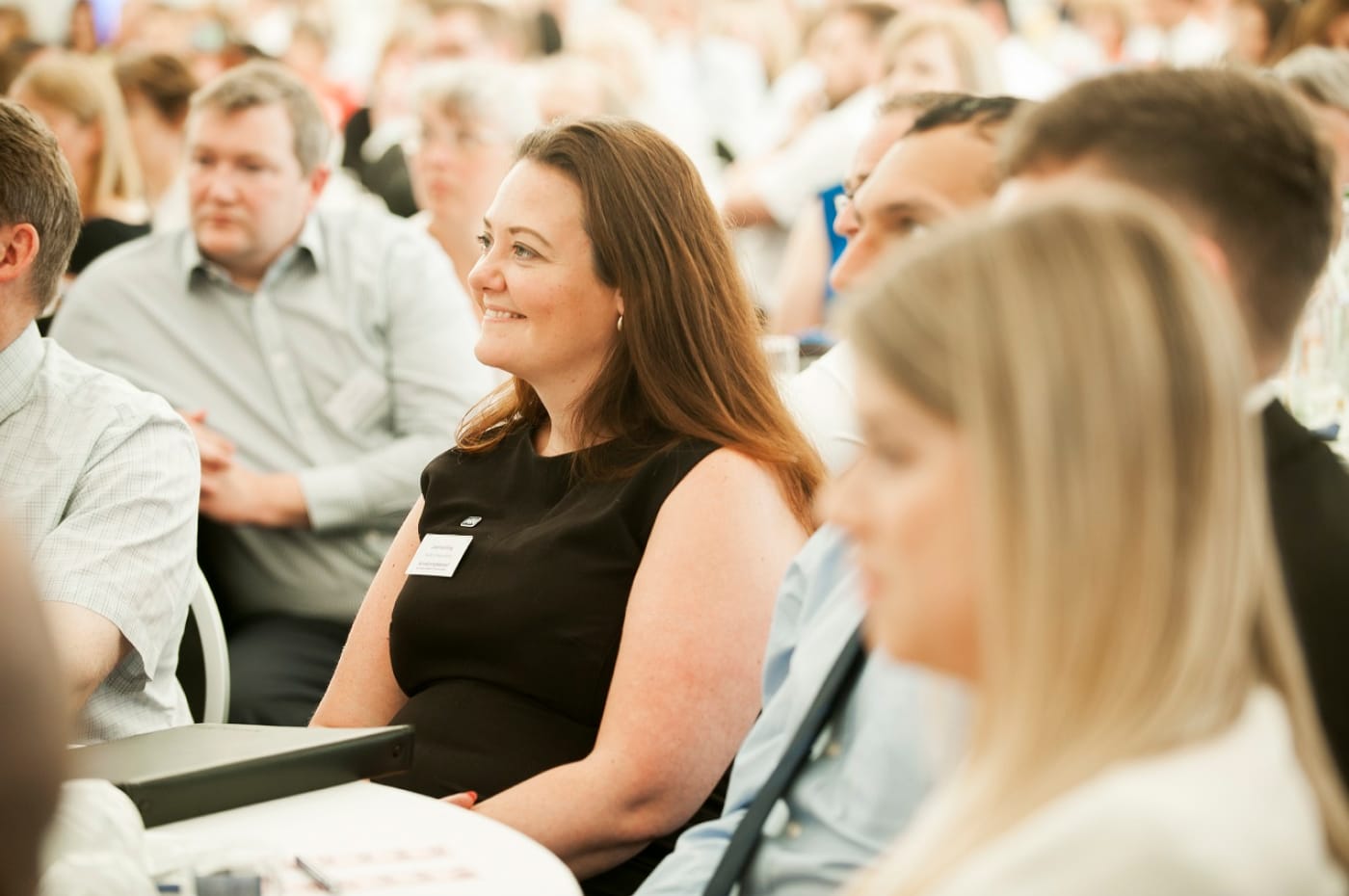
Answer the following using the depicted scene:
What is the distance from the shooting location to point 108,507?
202cm

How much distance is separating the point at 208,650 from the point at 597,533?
0.73 metres

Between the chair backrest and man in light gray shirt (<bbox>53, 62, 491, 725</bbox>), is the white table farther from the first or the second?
man in light gray shirt (<bbox>53, 62, 491, 725</bbox>)

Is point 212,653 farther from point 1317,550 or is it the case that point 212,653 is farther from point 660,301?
point 1317,550

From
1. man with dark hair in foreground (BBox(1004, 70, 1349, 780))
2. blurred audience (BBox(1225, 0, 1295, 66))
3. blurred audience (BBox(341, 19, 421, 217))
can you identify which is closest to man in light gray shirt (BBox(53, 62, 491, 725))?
man with dark hair in foreground (BBox(1004, 70, 1349, 780))

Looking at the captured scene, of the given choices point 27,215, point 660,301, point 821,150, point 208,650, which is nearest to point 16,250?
point 27,215

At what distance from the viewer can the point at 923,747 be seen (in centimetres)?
141

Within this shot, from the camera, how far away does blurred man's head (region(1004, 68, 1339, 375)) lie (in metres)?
1.24

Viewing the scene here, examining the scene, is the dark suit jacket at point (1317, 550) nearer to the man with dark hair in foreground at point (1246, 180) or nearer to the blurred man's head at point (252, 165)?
the man with dark hair in foreground at point (1246, 180)

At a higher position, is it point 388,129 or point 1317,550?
point 388,129

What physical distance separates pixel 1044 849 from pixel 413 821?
2.81ft

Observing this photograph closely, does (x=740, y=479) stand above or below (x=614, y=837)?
above

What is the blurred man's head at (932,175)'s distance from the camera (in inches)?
84.3

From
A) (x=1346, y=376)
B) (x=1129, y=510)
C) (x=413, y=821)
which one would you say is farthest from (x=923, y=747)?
(x=1346, y=376)

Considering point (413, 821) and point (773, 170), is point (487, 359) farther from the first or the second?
point (773, 170)
